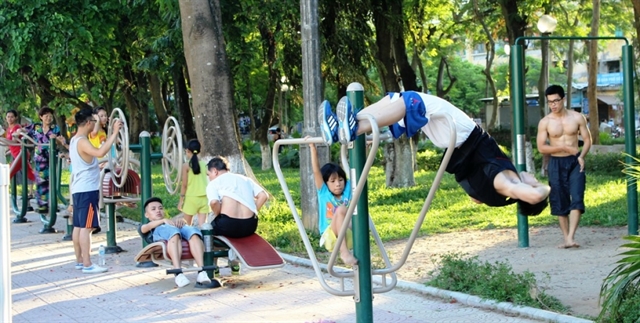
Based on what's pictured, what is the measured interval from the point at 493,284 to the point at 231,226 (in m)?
2.71

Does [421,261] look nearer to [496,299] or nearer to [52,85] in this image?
[496,299]

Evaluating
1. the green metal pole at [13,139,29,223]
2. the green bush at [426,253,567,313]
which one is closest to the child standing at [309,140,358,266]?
the green bush at [426,253,567,313]

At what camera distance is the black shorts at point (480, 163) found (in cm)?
519

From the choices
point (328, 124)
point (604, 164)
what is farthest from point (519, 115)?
point (604, 164)

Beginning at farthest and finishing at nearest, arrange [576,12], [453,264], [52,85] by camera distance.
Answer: [576,12], [52,85], [453,264]

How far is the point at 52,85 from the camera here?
90.4 ft

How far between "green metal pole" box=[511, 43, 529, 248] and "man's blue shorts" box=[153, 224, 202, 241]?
392cm

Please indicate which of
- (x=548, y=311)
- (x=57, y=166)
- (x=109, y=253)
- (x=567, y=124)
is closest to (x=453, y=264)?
(x=548, y=311)

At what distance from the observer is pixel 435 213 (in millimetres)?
14562

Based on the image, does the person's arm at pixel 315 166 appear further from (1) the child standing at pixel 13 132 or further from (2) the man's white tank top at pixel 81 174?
(1) the child standing at pixel 13 132

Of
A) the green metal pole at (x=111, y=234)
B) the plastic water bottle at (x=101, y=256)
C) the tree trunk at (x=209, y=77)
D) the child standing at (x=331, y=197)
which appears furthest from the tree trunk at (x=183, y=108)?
the child standing at (x=331, y=197)

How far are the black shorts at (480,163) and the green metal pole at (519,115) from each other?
16.6 ft

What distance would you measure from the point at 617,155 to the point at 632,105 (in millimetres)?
12287

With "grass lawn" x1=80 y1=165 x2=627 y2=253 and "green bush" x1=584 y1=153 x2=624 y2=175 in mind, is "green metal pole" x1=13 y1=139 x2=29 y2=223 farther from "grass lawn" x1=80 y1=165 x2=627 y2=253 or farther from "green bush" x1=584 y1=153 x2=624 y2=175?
"green bush" x1=584 y1=153 x2=624 y2=175
